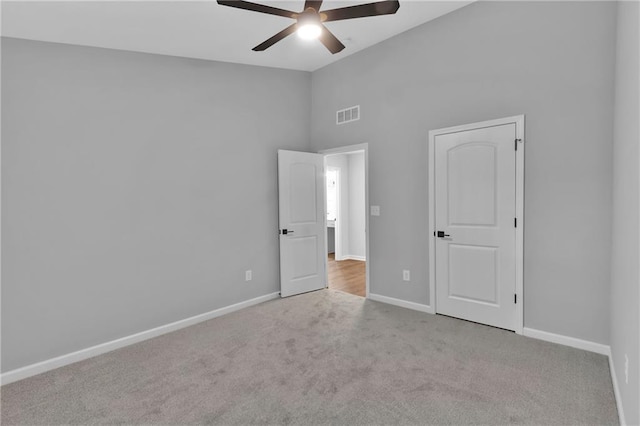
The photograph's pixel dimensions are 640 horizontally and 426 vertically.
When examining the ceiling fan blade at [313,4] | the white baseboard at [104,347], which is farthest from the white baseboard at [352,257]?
the ceiling fan blade at [313,4]

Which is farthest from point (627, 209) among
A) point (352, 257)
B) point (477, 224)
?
point (352, 257)

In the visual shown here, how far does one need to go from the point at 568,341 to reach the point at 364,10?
3170 millimetres

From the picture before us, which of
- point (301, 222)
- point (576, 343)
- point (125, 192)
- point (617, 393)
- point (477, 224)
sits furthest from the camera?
point (301, 222)

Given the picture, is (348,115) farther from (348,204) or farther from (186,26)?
(348,204)

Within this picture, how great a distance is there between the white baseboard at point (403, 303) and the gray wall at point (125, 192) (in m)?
1.41

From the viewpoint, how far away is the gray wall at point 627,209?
159 cm

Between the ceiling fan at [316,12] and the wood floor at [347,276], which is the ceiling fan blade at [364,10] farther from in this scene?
the wood floor at [347,276]

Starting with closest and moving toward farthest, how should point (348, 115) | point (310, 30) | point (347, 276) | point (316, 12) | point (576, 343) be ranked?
point (316, 12) < point (310, 30) < point (576, 343) < point (348, 115) < point (347, 276)

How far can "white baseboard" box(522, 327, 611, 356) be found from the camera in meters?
2.72

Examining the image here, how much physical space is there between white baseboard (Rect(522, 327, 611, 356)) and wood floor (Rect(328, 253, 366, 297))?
2.01 metres

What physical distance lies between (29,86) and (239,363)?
2792 millimetres

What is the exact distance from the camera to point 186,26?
2982 millimetres

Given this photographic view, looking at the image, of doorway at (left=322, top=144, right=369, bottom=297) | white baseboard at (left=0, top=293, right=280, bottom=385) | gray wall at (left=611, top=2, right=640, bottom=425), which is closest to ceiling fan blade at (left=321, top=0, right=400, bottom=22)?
gray wall at (left=611, top=2, right=640, bottom=425)

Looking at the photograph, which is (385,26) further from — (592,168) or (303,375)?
(303,375)
